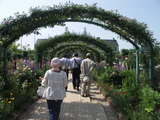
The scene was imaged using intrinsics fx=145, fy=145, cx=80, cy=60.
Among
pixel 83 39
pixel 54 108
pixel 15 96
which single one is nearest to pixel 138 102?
pixel 54 108

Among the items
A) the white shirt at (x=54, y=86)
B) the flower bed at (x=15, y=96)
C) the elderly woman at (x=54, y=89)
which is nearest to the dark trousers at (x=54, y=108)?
the elderly woman at (x=54, y=89)

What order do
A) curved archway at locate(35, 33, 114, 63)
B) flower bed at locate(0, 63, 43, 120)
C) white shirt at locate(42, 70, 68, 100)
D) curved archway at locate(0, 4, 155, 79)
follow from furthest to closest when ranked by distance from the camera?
curved archway at locate(35, 33, 114, 63)
curved archway at locate(0, 4, 155, 79)
flower bed at locate(0, 63, 43, 120)
white shirt at locate(42, 70, 68, 100)

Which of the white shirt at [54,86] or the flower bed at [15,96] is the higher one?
the white shirt at [54,86]

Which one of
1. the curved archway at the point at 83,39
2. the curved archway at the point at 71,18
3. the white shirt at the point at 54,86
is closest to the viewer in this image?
the white shirt at the point at 54,86

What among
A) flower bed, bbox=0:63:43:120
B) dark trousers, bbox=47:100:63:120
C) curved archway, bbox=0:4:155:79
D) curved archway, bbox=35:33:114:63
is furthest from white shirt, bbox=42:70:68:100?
curved archway, bbox=35:33:114:63

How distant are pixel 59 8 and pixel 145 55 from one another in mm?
3239

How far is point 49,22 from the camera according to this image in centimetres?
479

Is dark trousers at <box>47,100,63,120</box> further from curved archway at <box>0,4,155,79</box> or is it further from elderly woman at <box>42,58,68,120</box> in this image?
curved archway at <box>0,4,155,79</box>

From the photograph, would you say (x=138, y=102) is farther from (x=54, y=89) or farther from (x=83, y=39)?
(x=83, y=39)

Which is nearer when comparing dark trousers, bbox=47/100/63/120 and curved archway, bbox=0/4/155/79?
dark trousers, bbox=47/100/63/120

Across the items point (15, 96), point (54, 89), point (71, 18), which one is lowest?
point (15, 96)

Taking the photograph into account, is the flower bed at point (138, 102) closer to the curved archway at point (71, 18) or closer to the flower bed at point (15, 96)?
the curved archway at point (71, 18)

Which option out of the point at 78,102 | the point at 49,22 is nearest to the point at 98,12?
the point at 49,22

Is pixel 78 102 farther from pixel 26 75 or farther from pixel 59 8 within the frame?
pixel 59 8
